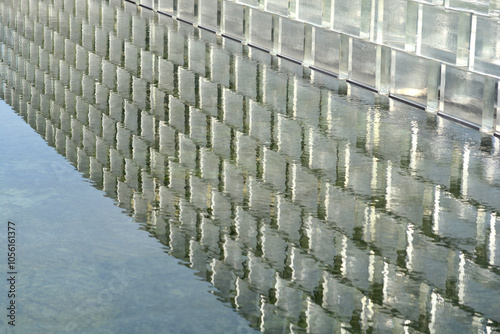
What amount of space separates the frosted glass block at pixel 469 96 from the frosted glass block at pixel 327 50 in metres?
3.01

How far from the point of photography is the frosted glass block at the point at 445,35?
14.2 m

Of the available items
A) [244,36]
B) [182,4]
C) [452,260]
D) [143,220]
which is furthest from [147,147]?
[182,4]

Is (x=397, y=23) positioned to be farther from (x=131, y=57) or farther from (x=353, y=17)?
(x=131, y=57)

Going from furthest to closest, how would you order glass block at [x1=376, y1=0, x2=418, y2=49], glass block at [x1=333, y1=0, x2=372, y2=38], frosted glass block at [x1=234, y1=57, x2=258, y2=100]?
1. glass block at [x1=333, y1=0, x2=372, y2=38]
2. frosted glass block at [x1=234, y1=57, x2=258, y2=100]
3. glass block at [x1=376, y1=0, x2=418, y2=49]

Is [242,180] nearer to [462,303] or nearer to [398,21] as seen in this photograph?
[462,303]

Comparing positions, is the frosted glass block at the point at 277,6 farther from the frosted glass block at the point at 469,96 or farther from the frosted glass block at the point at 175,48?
the frosted glass block at the point at 469,96

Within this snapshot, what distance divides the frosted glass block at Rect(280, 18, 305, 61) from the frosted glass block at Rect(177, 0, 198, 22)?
12.3 feet

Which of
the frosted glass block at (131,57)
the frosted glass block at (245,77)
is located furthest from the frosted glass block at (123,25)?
the frosted glass block at (245,77)

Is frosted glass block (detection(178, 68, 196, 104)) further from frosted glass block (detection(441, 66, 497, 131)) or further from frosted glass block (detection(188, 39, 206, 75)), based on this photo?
frosted glass block (detection(441, 66, 497, 131))

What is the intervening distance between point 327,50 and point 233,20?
143 inches

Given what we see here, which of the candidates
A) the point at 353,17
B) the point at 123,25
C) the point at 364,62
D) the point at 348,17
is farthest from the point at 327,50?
the point at 123,25

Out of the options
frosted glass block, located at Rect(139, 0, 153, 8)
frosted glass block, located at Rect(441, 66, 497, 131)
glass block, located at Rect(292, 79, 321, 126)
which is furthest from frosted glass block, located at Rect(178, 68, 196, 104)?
frosted glass block, located at Rect(139, 0, 153, 8)

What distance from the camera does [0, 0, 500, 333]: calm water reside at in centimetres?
850

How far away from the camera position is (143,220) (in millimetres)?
10820
